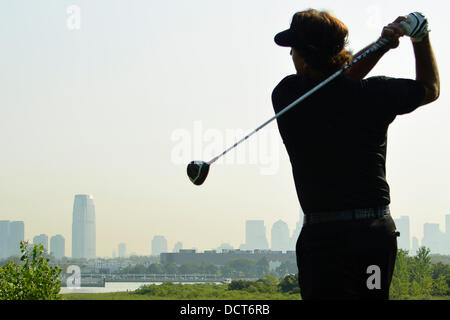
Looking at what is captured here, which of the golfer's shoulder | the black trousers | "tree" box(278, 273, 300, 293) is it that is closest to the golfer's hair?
the golfer's shoulder

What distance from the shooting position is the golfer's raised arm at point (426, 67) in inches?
180

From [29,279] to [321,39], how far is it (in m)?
32.3

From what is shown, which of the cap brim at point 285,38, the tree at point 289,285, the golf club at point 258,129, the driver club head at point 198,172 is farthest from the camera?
the tree at point 289,285

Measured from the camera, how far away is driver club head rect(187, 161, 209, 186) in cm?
511

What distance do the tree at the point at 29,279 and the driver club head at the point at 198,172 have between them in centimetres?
3009

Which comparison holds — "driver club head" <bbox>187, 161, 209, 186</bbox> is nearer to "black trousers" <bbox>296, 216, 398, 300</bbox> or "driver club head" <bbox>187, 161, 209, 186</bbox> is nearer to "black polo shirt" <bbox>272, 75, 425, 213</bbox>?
"black polo shirt" <bbox>272, 75, 425, 213</bbox>

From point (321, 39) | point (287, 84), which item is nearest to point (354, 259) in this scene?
point (287, 84)

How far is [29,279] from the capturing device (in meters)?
34.5

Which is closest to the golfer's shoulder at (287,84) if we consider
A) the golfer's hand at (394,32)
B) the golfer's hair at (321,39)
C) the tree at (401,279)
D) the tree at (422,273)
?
the golfer's hair at (321,39)

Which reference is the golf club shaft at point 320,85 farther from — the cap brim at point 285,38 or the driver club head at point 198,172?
the cap brim at point 285,38

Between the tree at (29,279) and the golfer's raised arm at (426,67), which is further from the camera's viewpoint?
the tree at (29,279)

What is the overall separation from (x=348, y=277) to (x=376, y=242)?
0.91ft
